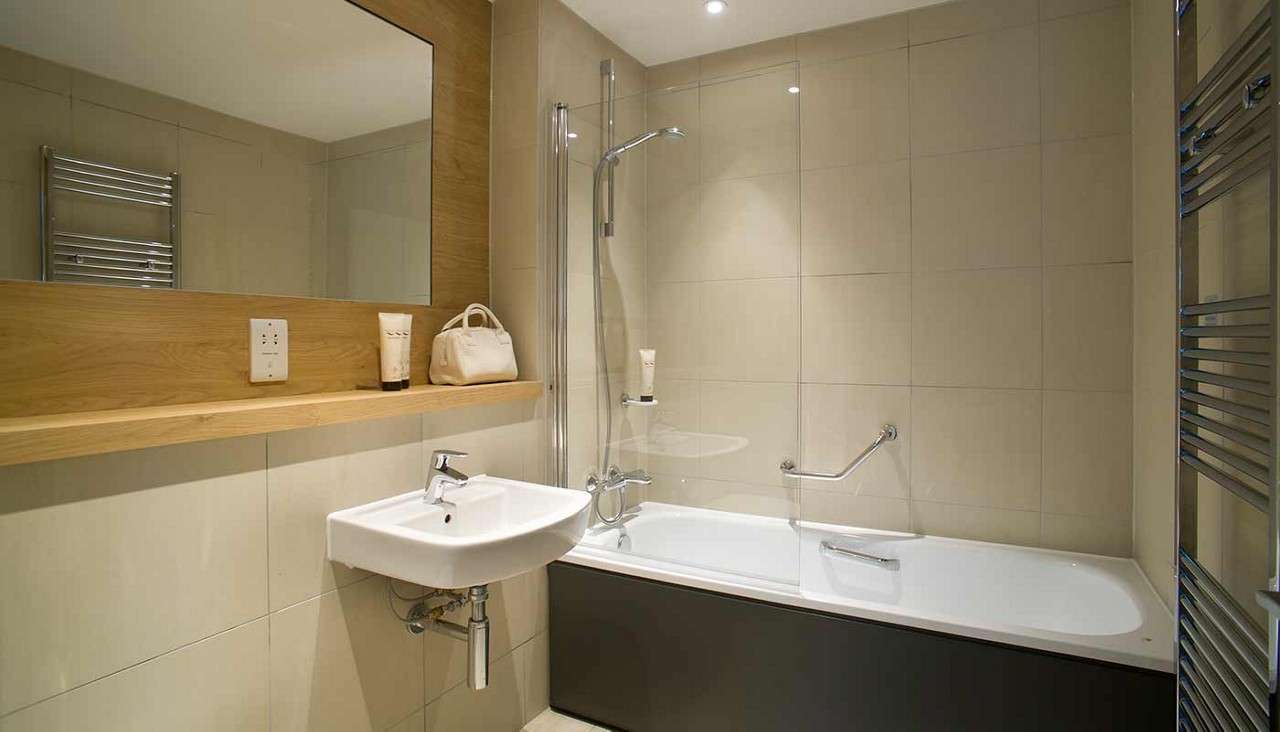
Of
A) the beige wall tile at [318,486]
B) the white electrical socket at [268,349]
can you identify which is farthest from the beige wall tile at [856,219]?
the white electrical socket at [268,349]

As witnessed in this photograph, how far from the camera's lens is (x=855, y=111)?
250 cm

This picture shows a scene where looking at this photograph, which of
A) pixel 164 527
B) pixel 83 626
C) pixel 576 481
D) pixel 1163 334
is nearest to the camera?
pixel 83 626

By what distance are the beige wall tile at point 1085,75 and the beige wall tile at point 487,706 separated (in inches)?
108

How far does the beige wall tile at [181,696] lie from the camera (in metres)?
1.07

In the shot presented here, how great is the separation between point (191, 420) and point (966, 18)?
2840mm

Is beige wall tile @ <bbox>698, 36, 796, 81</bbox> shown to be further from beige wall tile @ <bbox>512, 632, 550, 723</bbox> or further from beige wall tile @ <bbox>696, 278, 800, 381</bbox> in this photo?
beige wall tile @ <bbox>512, 632, 550, 723</bbox>

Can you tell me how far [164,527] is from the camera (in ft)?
3.94

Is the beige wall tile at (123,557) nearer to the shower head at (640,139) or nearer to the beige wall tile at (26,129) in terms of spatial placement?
the beige wall tile at (26,129)

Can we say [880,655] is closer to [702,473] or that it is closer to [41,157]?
[702,473]

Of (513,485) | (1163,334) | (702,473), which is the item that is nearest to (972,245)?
(1163,334)

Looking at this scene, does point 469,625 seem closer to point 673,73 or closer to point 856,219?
point 856,219

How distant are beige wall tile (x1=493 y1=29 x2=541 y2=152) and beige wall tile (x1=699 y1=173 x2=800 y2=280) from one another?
2.38 feet

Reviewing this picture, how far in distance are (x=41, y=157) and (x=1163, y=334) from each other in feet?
9.26

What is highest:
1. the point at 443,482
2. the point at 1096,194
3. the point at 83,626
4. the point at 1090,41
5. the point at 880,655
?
the point at 1090,41
